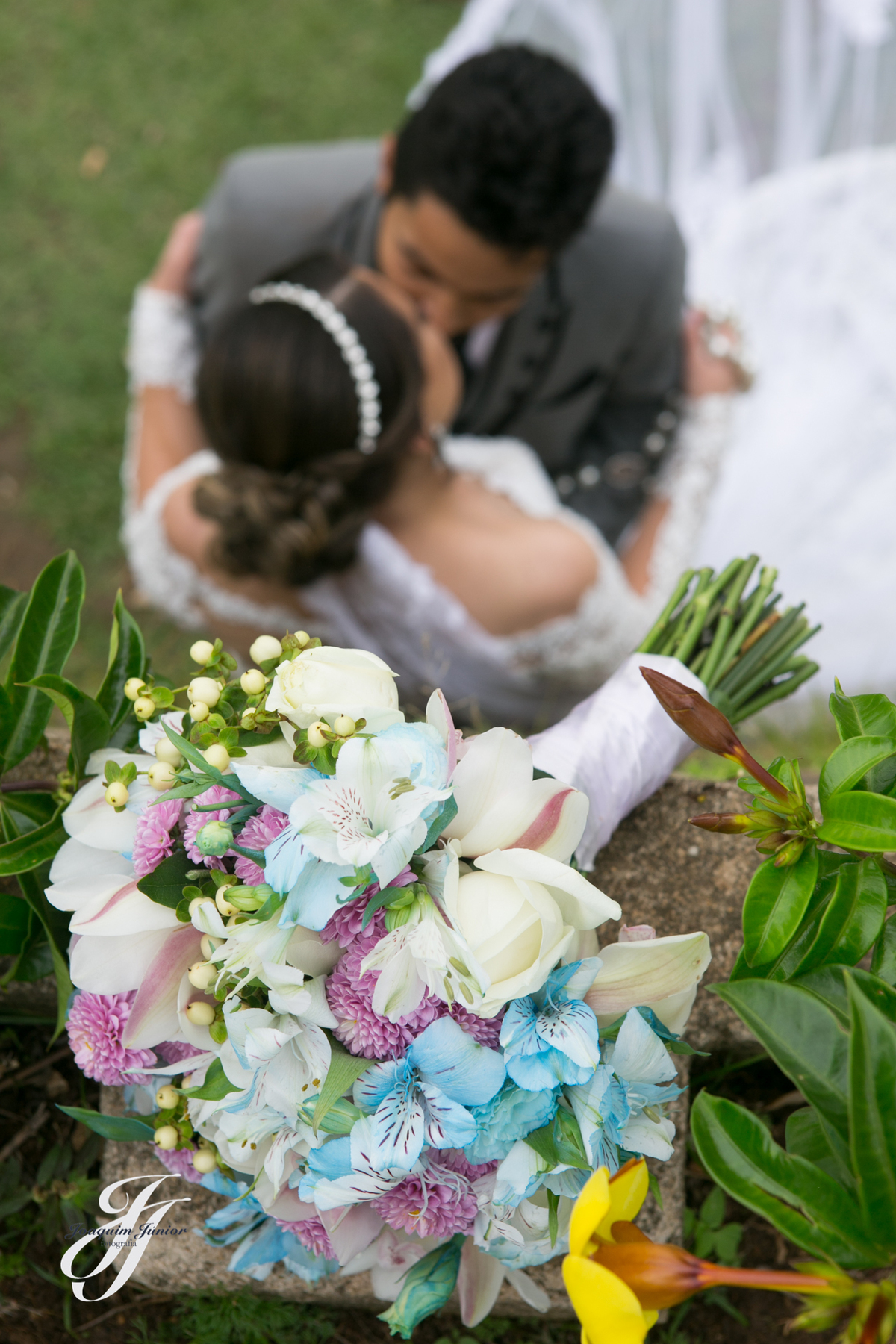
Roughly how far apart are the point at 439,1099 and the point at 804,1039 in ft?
0.75

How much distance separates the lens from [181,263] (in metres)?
1.96

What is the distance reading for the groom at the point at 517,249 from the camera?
1513 mm

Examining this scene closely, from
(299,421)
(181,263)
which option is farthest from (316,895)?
(181,263)

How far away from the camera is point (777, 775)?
653 mm

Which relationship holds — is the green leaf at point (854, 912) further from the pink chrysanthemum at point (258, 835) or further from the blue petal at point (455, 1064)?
the pink chrysanthemum at point (258, 835)

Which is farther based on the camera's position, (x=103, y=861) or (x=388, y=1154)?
(x=103, y=861)

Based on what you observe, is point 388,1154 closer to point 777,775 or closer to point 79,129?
point 777,775

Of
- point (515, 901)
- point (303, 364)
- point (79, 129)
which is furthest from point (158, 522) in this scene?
point (79, 129)

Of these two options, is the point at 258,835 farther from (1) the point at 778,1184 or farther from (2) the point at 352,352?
(2) the point at 352,352

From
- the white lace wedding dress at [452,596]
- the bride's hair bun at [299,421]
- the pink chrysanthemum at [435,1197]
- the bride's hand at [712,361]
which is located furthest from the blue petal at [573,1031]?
the bride's hand at [712,361]

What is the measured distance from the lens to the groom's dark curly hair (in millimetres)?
1495

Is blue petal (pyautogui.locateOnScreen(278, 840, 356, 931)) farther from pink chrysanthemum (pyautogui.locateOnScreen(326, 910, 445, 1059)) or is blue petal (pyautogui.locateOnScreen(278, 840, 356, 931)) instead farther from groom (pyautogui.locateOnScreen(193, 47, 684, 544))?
groom (pyautogui.locateOnScreen(193, 47, 684, 544))

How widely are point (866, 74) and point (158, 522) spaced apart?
194 centimetres

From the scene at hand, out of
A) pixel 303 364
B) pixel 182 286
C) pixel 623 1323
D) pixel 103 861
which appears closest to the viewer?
pixel 623 1323
